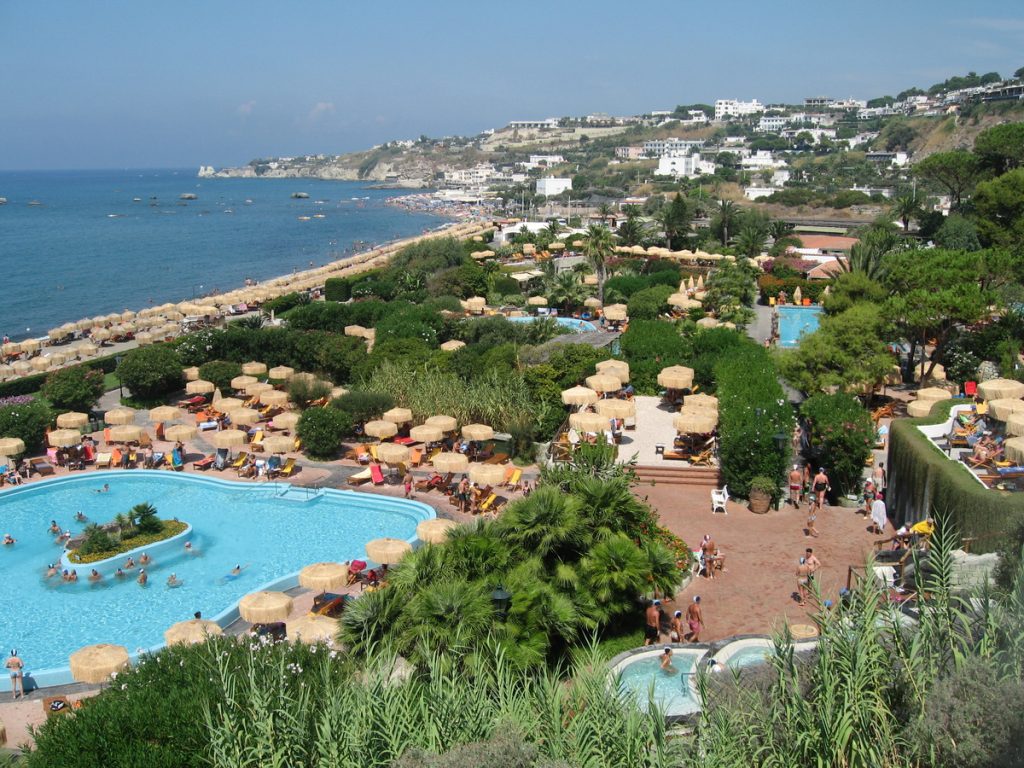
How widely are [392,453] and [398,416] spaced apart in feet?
7.23

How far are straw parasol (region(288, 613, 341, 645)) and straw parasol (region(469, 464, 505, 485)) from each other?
612 centimetres

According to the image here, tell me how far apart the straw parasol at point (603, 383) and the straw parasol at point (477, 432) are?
3816 mm

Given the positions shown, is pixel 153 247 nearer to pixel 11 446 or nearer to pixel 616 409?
pixel 11 446

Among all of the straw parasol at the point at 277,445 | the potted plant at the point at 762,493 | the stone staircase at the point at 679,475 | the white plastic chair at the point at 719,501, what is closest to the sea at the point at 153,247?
the straw parasol at the point at 277,445

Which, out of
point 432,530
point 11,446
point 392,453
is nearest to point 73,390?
point 11,446

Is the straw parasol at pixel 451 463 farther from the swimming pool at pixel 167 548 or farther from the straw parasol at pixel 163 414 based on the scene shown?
the straw parasol at pixel 163 414

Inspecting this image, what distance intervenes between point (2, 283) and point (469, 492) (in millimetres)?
65348

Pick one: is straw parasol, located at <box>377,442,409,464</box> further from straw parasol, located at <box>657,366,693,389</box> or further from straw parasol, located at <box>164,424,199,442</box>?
straw parasol, located at <box>657,366,693,389</box>

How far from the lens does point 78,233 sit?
109 meters

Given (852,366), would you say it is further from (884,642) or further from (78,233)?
(78,233)

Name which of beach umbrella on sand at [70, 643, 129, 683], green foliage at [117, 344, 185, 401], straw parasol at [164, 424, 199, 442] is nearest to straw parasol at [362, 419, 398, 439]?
straw parasol at [164, 424, 199, 442]

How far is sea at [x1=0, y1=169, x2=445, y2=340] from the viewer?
6138 centimetres

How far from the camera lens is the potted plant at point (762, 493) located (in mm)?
16875

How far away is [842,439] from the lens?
17.5 m
